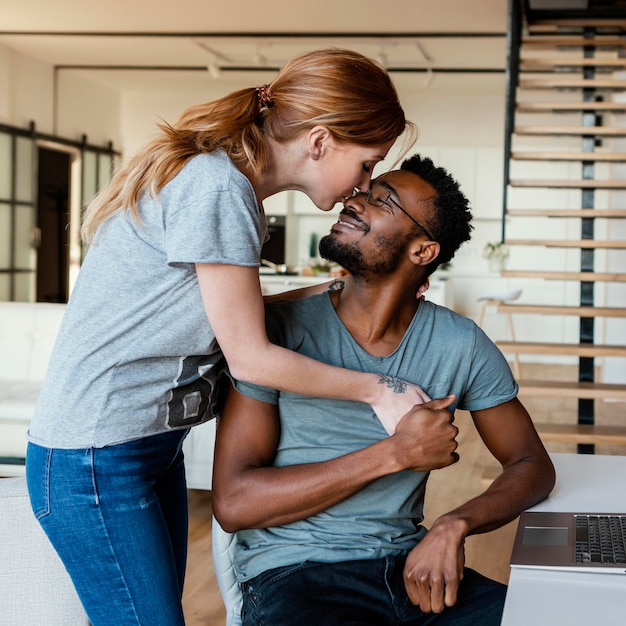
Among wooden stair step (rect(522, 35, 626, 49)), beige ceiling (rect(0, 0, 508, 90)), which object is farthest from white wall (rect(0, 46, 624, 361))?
wooden stair step (rect(522, 35, 626, 49))

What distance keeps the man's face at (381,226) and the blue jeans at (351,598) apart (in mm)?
562

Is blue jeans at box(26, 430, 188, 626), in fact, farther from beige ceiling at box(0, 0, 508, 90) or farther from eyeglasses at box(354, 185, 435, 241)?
beige ceiling at box(0, 0, 508, 90)

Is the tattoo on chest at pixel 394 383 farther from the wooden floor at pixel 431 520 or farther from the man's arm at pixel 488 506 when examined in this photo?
the wooden floor at pixel 431 520

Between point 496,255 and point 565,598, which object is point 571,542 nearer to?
point 565,598

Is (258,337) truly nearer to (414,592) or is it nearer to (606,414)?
(414,592)

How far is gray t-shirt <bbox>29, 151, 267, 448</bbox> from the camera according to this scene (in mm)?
1481

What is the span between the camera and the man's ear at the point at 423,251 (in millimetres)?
1814

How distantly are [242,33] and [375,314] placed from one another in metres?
7.34

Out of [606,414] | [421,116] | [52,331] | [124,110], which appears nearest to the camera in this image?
[52,331]

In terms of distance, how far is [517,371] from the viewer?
339 inches

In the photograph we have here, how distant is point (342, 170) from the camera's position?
5.53 ft

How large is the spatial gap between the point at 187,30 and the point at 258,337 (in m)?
7.63

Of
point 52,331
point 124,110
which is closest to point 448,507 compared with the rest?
point 52,331

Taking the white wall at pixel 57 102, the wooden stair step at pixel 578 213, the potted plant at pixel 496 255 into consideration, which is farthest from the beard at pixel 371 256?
the potted plant at pixel 496 255
